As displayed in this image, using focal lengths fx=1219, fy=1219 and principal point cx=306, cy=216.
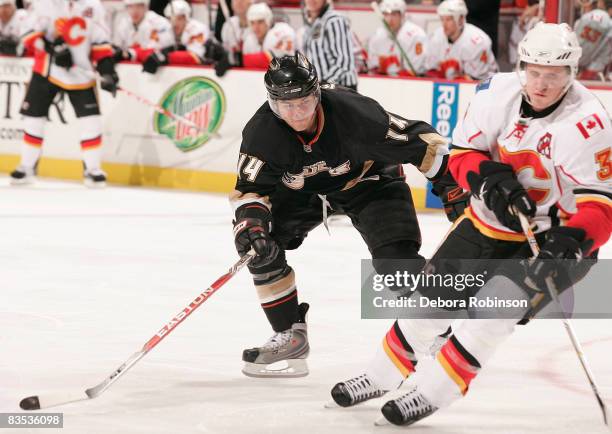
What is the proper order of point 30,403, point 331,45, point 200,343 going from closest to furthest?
point 30,403 → point 200,343 → point 331,45

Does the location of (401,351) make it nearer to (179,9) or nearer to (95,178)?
(95,178)

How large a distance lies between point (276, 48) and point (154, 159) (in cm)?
117

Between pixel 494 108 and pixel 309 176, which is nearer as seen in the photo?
Answer: pixel 494 108

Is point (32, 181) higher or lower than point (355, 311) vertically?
lower

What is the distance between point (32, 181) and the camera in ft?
28.0

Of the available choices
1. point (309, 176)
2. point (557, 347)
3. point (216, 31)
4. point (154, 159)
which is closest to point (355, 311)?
point (557, 347)

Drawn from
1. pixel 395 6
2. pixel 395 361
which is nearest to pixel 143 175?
pixel 395 6

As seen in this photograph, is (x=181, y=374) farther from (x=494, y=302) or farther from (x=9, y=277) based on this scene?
(x=9, y=277)

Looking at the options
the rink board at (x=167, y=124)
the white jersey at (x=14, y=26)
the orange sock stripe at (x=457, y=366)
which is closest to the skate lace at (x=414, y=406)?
the orange sock stripe at (x=457, y=366)

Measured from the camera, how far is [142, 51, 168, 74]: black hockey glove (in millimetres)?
8344

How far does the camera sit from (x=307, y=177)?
12.0 ft

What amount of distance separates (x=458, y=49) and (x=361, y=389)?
209 inches

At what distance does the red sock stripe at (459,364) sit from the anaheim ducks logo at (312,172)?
0.77m

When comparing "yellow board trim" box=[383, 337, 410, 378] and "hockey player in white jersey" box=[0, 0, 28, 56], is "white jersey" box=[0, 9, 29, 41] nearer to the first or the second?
"hockey player in white jersey" box=[0, 0, 28, 56]
